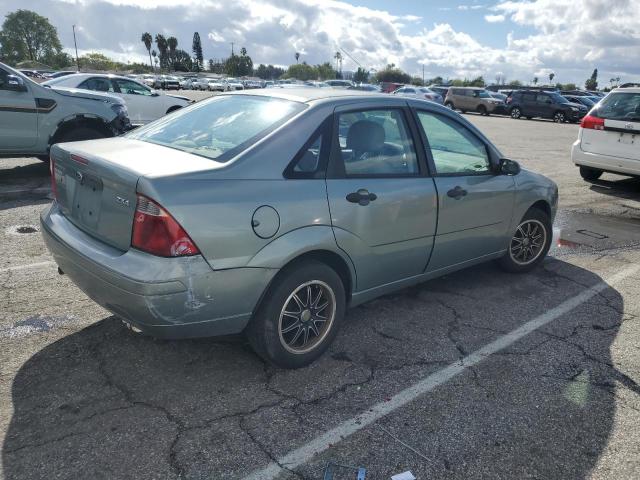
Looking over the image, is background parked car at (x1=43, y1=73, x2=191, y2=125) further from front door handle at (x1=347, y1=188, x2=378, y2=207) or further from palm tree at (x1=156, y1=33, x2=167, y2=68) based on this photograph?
palm tree at (x1=156, y1=33, x2=167, y2=68)

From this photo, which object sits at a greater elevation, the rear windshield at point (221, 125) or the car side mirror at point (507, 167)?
the rear windshield at point (221, 125)

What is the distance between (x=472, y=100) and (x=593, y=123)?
27.3 metres

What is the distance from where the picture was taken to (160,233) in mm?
2572

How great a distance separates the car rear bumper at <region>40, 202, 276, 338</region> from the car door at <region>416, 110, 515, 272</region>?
5.37ft

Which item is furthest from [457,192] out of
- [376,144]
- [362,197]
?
[362,197]

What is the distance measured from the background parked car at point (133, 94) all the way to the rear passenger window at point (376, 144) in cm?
951

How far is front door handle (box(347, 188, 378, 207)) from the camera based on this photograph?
3211 millimetres

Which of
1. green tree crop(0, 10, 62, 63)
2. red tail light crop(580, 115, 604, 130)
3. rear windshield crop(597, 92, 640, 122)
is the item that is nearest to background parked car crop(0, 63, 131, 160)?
red tail light crop(580, 115, 604, 130)

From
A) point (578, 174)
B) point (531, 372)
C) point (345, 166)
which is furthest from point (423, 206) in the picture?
point (578, 174)

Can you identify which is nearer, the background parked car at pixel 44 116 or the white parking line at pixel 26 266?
the white parking line at pixel 26 266

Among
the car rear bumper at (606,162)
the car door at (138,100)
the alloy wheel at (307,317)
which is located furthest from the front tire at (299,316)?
the car door at (138,100)

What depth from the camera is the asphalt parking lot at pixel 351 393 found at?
246 centimetres

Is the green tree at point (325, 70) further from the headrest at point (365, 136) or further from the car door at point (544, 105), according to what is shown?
the headrest at point (365, 136)

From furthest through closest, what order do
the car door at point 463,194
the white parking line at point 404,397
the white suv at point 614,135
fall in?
the white suv at point 614,135, the car door at point 463,194, the white parking line at point 404,397
